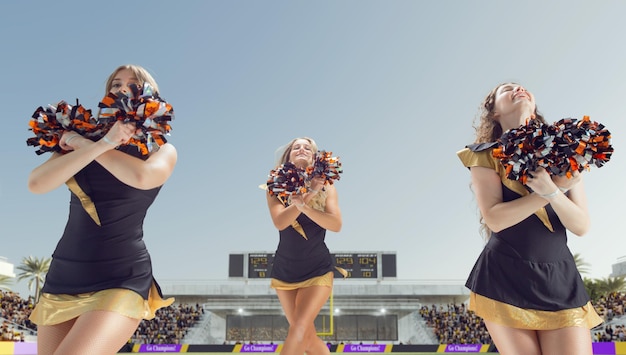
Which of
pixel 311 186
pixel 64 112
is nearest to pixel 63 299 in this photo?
pixel 64 112

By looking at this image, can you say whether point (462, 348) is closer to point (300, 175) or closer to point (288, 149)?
point (288, 149)

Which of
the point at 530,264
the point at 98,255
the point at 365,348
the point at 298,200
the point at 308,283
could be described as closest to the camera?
the point at 98,255

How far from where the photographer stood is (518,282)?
2.67 meters

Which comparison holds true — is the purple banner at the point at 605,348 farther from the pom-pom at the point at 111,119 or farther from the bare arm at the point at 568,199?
the pom-pom at the point at 111,119

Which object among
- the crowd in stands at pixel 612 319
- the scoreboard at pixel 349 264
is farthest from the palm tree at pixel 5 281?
the crowd in stands at pixel 612 319

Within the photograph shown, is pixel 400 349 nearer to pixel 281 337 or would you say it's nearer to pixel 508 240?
pixel 281 337

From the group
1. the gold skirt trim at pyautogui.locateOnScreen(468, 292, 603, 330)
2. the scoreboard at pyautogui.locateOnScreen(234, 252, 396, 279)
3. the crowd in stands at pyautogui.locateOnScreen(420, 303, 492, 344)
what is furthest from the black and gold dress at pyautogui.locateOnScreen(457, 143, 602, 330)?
the scoreboard at pyautogui.locateOnScreen(234, 252, 396, 279)

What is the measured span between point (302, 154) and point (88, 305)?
3.38 m

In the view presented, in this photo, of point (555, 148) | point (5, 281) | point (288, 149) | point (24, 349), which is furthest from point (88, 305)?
point (5, 281)

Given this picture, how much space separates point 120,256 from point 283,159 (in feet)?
11.3

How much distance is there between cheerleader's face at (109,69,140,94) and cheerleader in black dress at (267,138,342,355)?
229 centimetres

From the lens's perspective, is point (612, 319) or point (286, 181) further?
point (612, 319)

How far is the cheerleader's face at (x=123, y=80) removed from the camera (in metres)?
2.84

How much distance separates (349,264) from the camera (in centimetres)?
3303
